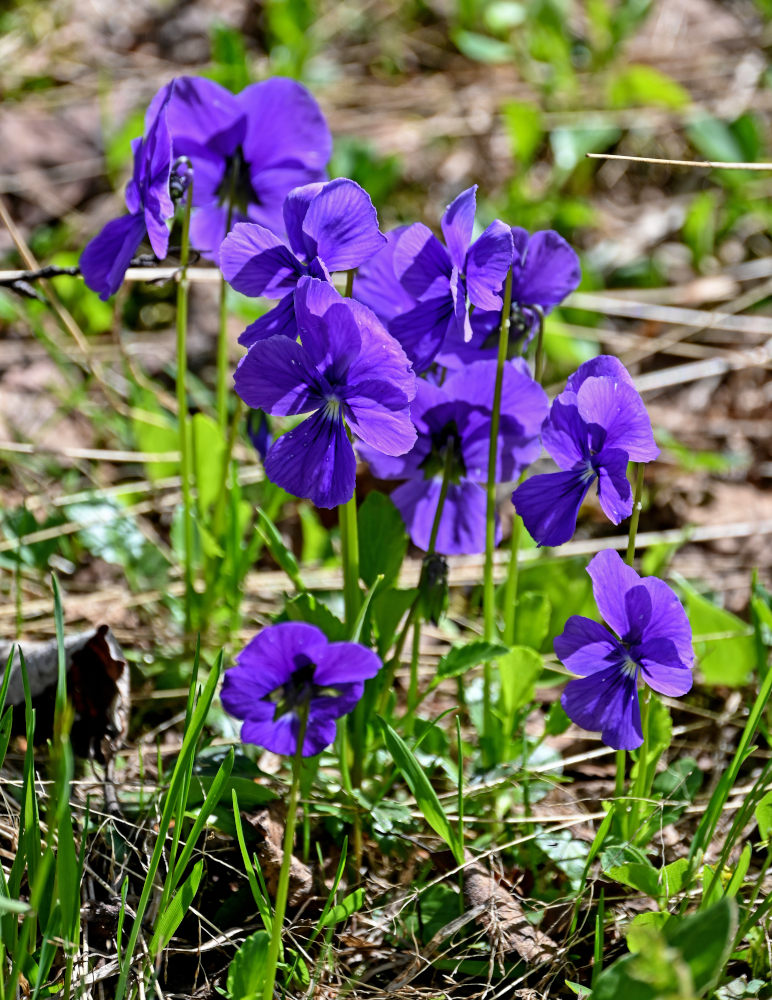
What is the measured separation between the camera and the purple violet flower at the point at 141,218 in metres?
1.63

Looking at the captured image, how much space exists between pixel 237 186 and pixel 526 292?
0.57m

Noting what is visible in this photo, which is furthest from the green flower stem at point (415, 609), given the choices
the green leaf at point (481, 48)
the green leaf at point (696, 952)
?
the green leaf at point (481, 48)

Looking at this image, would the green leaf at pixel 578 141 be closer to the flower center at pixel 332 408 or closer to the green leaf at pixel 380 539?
the green leaf at pixel 380 539

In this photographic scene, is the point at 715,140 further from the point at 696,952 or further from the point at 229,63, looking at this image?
the point at 696,952

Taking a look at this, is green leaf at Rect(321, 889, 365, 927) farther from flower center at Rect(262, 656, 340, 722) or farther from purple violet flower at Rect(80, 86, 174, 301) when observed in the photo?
purple violet flower at Rect(80, 86, 174, 301)

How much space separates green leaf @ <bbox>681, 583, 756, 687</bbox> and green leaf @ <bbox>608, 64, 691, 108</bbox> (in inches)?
107

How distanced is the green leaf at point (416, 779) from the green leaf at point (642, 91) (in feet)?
11.5

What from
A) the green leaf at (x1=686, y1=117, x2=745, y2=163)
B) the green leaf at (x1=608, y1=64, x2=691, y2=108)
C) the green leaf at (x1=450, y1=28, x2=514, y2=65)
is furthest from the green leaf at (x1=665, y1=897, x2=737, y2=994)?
the green leaf at (x1=450, y1=28, x2=514, y2=65)

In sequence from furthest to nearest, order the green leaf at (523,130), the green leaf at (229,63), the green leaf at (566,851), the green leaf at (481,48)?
1. the green leaf at (481,48)
2. the green leaf at (523,130)
3. the green leaf at (229,63)
4. the green leaf at (566,851)

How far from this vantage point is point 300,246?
1511 millimetres

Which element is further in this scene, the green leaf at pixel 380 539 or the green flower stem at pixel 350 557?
the green leaf at pixel 380 539

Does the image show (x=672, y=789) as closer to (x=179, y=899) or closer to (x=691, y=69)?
(x=179, y=899)

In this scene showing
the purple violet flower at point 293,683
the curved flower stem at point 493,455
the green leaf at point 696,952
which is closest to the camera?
the green leaf at point 696,952

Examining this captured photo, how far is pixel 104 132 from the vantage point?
392 centimetres
